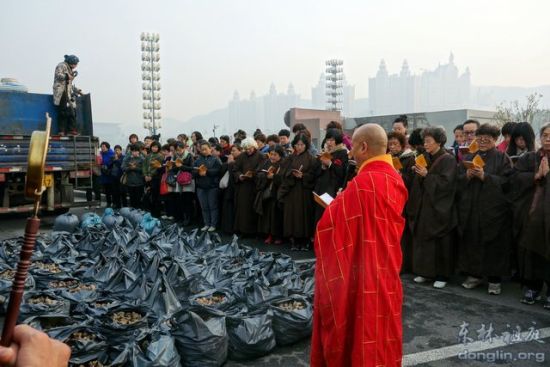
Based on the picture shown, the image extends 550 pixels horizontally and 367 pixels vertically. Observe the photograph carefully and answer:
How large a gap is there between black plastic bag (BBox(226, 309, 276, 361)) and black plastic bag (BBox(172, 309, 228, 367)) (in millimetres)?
170

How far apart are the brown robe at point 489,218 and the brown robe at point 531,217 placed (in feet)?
0.43

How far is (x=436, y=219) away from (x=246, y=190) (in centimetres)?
399

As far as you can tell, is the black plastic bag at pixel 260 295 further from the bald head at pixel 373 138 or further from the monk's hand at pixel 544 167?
the monk's hand at pixel 544 167

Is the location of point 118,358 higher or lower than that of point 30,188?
lower

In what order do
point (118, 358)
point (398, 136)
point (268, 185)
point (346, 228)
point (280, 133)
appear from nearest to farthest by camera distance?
1. point (346, 228)
2. point (118, 358)
3. point (398, 136)
4. point (268, 185)
5. point (280, 133)

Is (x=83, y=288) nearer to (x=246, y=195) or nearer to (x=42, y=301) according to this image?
(x=42, y=301)

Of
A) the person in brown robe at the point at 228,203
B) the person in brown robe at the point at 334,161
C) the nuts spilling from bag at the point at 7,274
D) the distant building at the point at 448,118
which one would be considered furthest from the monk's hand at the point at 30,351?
the distant building at the point at 448,118

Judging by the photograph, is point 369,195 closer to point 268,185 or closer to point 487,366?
point 487,366

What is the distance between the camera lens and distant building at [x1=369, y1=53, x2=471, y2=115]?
91938 millimetres

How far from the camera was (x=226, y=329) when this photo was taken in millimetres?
3686

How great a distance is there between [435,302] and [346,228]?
3113 mm

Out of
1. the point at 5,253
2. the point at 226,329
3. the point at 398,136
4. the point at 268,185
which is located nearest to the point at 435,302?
the point at 398,136

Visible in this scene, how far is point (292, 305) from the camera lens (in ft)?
13.4

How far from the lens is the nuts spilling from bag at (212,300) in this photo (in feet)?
13.3
